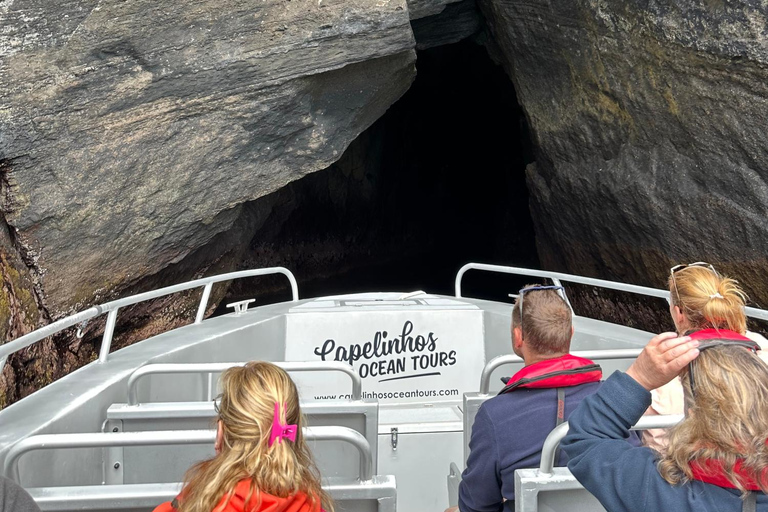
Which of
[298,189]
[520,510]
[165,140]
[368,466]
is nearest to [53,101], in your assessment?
[165,140]

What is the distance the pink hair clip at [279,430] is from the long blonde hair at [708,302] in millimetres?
1256

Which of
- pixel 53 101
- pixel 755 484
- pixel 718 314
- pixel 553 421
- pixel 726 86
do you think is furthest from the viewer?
pixel 726 86

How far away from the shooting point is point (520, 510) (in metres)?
1.63

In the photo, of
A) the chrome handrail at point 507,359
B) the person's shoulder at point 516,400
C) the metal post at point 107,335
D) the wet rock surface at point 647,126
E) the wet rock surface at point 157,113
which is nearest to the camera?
the person's shoulder at point 516,400

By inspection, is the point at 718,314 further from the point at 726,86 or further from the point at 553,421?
the point at 726,86

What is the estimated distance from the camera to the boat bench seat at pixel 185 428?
7.54 feet

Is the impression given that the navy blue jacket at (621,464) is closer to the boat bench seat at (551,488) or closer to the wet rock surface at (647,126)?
the boat bench seat at (551,488)

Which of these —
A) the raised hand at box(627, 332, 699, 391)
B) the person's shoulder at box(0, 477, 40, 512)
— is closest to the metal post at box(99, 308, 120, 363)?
the person's shoulder at box(0, 477, 40, 512)

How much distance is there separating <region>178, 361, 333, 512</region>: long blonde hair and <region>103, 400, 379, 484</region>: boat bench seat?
779 mm

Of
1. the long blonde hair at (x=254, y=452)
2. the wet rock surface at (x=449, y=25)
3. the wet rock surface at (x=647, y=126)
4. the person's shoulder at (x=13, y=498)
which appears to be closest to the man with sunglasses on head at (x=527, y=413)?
the long blonde hair at (x=254, y=452)

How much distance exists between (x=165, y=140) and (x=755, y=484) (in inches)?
218

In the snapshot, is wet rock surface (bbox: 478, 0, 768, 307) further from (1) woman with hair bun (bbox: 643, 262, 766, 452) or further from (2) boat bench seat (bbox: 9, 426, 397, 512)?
(2) boat bench seat (bbox: 9, 426, 397, 512)

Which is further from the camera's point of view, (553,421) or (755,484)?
(553,421)

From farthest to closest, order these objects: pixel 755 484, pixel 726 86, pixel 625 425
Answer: pixel 726 86 < pixel 625 425 < pixel 755 484
